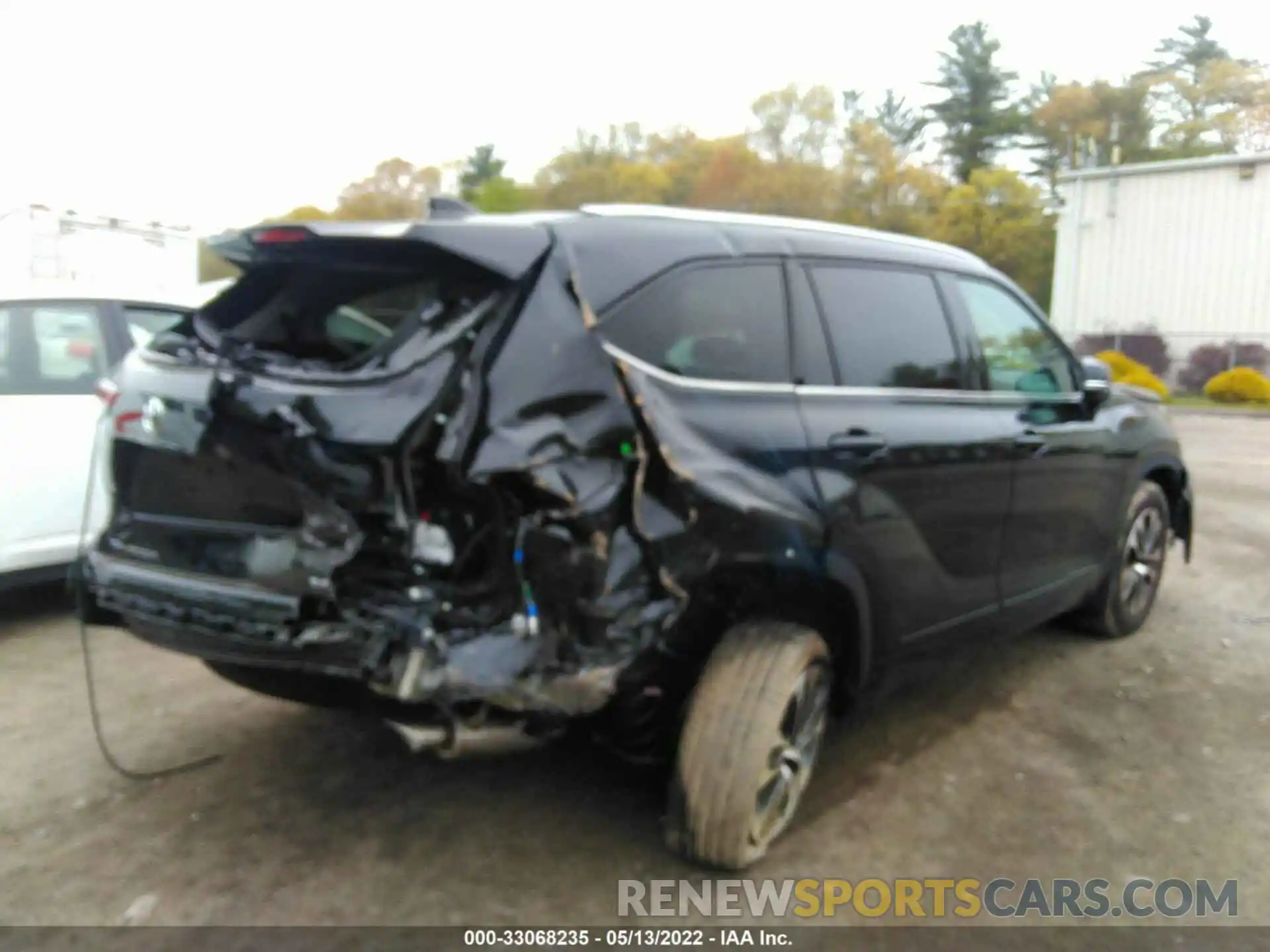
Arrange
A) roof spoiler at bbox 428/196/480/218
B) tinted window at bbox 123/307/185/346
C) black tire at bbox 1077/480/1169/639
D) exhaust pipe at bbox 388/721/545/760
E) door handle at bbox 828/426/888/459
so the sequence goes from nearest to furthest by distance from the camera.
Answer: exhaust pipe at bbox 388/721/545/760 < door handle at bbox 828/426/888/459 < roof spoiler at bbox 428/196/480/218 < black tire at bbox 1077/480/1169/639 < tinted window at bbox 123/307/185/346

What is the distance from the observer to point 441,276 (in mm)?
2982

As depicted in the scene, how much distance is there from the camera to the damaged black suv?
2770 mm

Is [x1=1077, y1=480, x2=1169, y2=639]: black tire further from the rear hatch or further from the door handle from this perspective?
the rear hatch

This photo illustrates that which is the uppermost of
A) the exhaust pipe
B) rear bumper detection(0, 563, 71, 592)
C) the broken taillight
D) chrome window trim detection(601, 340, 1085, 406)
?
the broken taillight

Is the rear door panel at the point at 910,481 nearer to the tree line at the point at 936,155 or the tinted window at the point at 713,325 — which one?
the tinted window at the point at 713,325

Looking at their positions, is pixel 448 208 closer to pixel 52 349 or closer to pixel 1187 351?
pixel 52 349

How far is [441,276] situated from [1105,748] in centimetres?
308

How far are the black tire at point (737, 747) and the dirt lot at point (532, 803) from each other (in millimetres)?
192

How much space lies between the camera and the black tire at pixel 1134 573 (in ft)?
17.3

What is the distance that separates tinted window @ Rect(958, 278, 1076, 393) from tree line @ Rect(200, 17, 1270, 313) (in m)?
14.8

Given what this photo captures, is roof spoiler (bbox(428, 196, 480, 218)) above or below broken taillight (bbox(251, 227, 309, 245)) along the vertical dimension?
above

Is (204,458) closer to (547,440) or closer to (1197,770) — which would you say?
(547,440)

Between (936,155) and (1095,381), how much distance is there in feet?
195

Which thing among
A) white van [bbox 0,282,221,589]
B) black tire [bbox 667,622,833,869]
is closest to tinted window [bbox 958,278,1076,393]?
black tire [bbox 667,622,833,869]
